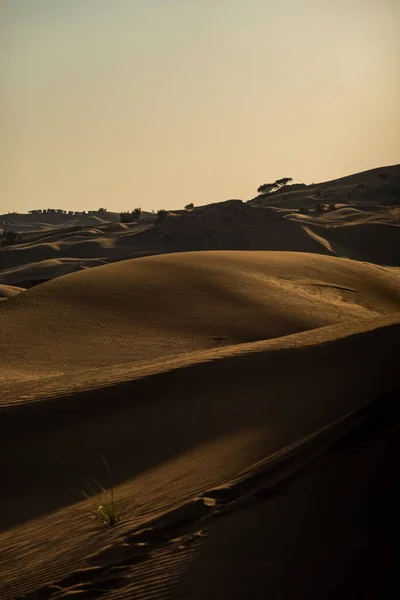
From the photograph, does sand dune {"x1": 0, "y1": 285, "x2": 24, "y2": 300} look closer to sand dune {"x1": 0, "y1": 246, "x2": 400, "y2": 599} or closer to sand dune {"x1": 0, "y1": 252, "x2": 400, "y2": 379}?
sand dune {"x1": 0, "y1": 252, "x2": 400, "y2": 379}

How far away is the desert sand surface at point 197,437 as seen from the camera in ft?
17.1

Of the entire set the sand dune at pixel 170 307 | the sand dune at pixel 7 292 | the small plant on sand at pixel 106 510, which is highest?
the sand dune at pixel 7 292

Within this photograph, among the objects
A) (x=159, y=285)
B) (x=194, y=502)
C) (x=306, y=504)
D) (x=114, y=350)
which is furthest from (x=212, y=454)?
(x=159, y=285)

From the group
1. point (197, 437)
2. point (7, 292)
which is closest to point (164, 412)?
Result: point (197, 437)

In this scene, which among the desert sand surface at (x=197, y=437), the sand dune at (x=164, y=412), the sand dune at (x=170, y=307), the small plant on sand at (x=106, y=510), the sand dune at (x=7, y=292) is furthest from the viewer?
the sand dune at (x=7, y=292)

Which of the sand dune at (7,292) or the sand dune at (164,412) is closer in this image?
the sand dune at (164,412)

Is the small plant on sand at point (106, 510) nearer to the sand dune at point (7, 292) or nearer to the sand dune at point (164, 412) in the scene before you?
the sand dune at point (164, 412)

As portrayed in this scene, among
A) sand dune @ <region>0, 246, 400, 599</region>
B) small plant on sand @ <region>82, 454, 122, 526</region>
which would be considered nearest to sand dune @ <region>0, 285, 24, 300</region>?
sand dune @ <region>0, 246, 400, 599</region>

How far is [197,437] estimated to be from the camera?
32.4ft

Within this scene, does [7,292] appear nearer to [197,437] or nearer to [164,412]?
[164,412]

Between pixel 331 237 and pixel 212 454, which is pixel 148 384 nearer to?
pixel 212 454

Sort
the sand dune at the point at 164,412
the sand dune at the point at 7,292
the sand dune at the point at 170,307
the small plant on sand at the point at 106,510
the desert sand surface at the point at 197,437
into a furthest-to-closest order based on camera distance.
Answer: the sand dune at the point at 7,292
the sand dune at the point at 170,307
the small plant on sand at the point at 106,510
the sand dune at the point at 164,412
the desert sand surface at the point at 197,437

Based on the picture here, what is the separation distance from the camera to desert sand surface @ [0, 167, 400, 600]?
521 centimetres

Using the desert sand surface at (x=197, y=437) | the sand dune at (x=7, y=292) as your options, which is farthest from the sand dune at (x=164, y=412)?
the sand dune at (x=7, y=292)
